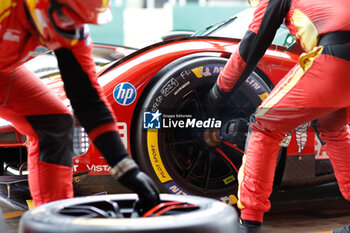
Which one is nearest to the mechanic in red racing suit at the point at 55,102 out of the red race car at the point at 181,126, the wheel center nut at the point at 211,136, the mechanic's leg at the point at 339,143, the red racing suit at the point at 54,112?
the red racing suit at the point at 54,112

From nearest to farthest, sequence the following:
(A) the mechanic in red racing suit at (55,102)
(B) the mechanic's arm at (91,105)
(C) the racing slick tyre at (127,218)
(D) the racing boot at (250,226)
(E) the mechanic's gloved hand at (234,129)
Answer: (C) the racing slick tyre at (127,218), (A) the mechanic in red racing suit at (55,102), (B) the mechanic's arm at (91,105), (D) the racing boot at (250,226), (E) the mechanic's gloved hand at (234,129)

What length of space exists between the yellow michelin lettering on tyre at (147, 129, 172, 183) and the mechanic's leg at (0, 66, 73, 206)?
79cm

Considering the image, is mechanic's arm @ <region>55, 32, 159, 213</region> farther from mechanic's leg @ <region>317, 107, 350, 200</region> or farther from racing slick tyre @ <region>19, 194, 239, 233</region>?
mechanic's leg @ <region>317, 107, 350, 200</region>

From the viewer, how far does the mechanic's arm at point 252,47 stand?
240 cm

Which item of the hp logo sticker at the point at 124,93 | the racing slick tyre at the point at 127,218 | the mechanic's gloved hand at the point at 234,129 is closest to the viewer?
the racing slick tyre at the point at 127,218

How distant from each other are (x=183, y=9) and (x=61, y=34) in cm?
732

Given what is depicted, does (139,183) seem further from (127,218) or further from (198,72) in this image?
(198,72)

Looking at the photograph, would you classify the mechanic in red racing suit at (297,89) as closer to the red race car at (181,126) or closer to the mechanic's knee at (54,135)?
the red race car at (181,126)

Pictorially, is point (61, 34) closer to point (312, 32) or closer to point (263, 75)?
point (312, 32)

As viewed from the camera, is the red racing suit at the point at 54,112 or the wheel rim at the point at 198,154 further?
the wheel rim at the point at 198,154

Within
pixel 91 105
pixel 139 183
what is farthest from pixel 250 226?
pixel 91 105

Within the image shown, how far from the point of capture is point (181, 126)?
2.82 meters

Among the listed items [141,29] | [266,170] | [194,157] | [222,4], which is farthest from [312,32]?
[222,4]

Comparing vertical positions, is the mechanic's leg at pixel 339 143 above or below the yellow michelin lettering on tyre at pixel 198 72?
below
